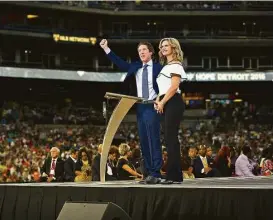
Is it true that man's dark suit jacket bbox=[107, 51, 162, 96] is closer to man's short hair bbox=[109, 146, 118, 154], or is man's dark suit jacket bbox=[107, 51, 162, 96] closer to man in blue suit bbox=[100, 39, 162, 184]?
man in blue suit bbox=[100, 39, 162, 184]

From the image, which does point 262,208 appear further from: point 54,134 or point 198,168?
point 54,134

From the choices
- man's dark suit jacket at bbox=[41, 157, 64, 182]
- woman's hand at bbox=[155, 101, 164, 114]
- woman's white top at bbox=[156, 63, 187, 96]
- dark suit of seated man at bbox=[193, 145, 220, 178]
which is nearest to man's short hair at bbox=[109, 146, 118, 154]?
man's dark suit jacket at bbox=[41, 157, 64, 182]

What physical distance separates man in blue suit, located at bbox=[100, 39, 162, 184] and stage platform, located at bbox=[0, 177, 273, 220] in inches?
54.0

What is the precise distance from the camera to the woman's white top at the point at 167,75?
29.2 feet

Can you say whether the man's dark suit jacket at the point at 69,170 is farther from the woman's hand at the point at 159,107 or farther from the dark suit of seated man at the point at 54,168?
the woman's hand at the point at 159,107

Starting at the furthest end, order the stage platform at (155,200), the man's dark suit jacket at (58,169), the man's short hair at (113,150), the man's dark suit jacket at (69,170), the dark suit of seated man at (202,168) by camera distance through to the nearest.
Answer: the dark suit of seated man at (202,168)
the man's dark suit jacket at (58,169)
the man's dark suit jacket at (69,170)
the man's short hair at (113,150)
the stage platform at (155,200)

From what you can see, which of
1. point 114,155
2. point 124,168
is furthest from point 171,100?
point 114,155

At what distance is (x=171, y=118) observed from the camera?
29.5ft

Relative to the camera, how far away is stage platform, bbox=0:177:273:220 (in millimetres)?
7281

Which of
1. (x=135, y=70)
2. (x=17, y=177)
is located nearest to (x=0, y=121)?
(x=17, y=177)

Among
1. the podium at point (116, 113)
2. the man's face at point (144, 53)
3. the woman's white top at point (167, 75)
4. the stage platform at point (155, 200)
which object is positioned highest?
the man's face at point (144, 53)

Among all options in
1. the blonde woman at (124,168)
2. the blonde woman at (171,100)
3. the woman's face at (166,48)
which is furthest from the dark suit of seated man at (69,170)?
the woman's face at (166,48)

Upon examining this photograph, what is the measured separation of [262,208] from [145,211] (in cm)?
134

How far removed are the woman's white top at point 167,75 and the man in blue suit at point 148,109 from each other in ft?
0.81
